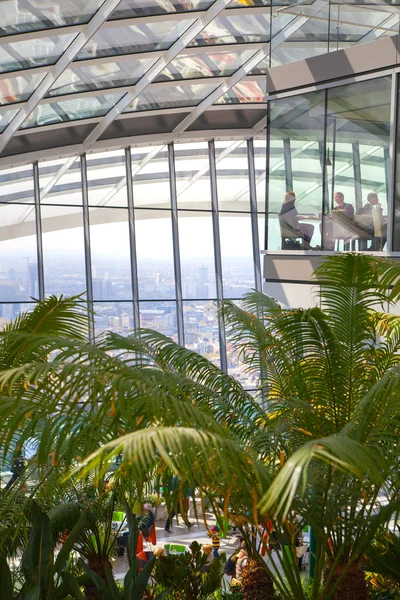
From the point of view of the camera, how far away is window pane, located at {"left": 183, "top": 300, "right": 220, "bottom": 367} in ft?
66.5

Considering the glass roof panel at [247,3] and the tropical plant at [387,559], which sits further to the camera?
the glass roof panel at [247,3]

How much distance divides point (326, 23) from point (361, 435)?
8234 mm

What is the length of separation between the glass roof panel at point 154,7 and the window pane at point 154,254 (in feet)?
22.6

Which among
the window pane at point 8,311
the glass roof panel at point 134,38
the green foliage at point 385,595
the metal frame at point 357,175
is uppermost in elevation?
the glass roof panel at point 134,38

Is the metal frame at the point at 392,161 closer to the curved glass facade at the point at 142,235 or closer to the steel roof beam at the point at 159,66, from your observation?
the steel roof beam at the point at 159,66

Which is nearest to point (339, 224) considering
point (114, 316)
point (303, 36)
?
point (303, 36)

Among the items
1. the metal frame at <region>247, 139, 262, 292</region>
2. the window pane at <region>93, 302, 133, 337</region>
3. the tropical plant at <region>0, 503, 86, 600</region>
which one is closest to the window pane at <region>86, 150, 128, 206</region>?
the window pane at <region>93, 302, 133, 337</region>

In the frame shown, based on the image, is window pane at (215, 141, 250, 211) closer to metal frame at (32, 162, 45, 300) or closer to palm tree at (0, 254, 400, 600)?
metal frame at (32, 162, 45, 300)

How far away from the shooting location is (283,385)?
22.8 ft

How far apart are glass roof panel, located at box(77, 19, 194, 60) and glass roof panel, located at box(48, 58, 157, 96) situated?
29 centimetres

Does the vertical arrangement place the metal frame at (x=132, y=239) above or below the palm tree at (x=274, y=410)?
above

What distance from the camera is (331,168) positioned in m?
11.6

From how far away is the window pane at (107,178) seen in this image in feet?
64.6

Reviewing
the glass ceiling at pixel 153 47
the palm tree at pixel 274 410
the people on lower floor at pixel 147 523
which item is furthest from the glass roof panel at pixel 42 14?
the people on lower floor at pixel 147 523
